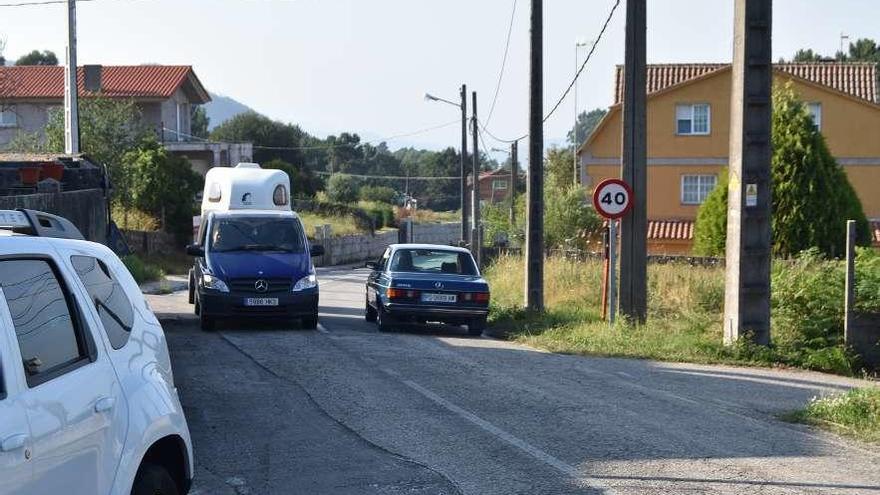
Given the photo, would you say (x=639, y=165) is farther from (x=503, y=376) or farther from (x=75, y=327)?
(x=75, y=327)

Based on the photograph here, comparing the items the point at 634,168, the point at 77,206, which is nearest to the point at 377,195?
the point at 634,168

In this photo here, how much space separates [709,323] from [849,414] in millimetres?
8266

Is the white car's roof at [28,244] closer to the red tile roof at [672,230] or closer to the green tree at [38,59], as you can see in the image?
the red tile roof at [672,230]

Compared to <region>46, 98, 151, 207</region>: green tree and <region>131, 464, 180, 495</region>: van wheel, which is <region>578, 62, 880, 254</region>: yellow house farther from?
<region>131, 464, 180, 495</region>: van wheel

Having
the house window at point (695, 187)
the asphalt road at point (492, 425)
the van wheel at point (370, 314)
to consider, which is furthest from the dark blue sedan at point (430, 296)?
the house window at point (695, 187)

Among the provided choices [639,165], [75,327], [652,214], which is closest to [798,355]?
[639,165]

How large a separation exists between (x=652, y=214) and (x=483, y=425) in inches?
1578

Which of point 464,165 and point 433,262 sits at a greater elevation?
point 464,165

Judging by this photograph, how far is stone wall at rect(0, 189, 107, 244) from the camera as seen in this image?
40.3 ft

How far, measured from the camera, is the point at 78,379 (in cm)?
497

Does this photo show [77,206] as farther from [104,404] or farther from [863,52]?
[863,52]

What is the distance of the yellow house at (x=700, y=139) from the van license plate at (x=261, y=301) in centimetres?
3006

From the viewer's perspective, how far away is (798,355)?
16703 mm

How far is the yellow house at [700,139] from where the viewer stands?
4775 centimetres
